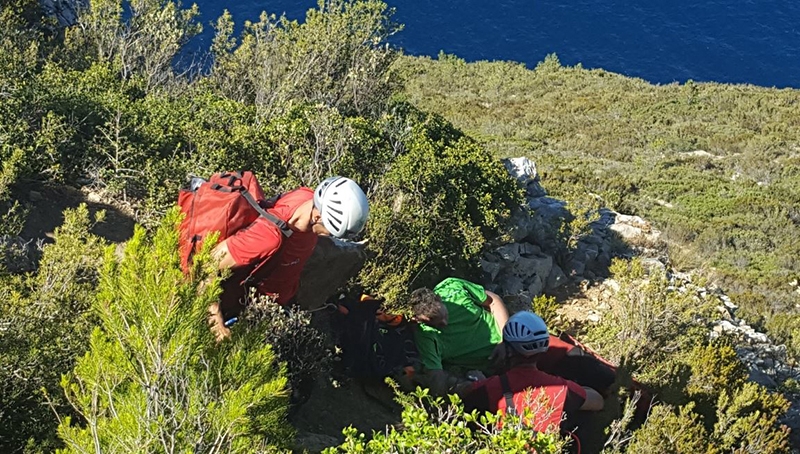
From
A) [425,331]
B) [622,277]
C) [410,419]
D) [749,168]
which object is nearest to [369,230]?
[425,331]

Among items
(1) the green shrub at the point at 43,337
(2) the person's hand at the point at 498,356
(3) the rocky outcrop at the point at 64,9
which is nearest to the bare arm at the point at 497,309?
(2) the person's hand at the point at 498,356

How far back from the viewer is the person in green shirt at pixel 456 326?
634 cm

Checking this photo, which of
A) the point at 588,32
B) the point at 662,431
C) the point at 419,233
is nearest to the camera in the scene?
the point at 662,431

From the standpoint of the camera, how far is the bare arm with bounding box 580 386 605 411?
584 cm

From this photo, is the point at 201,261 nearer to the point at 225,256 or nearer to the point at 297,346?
A: the point at 225,256

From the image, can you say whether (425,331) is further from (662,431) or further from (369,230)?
(662,431)

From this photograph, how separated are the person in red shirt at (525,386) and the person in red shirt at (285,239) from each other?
1.63 m

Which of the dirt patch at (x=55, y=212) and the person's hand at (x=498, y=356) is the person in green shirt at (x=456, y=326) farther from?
the dirt patch at (x=55, y=212)

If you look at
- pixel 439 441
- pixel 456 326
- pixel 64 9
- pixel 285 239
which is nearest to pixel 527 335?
pixel 456 326

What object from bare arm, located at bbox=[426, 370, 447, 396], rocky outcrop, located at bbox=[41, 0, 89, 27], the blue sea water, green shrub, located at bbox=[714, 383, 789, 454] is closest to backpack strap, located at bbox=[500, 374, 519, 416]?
bare arm, located at bbox=[426, 370, 447, 396]

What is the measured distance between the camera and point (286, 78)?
10578mm

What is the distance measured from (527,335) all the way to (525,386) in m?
0.40

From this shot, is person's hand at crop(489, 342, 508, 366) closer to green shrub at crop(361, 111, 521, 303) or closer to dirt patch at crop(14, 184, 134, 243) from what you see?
green shrub at crop(361, 111, 521, 303)

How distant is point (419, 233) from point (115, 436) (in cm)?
487
